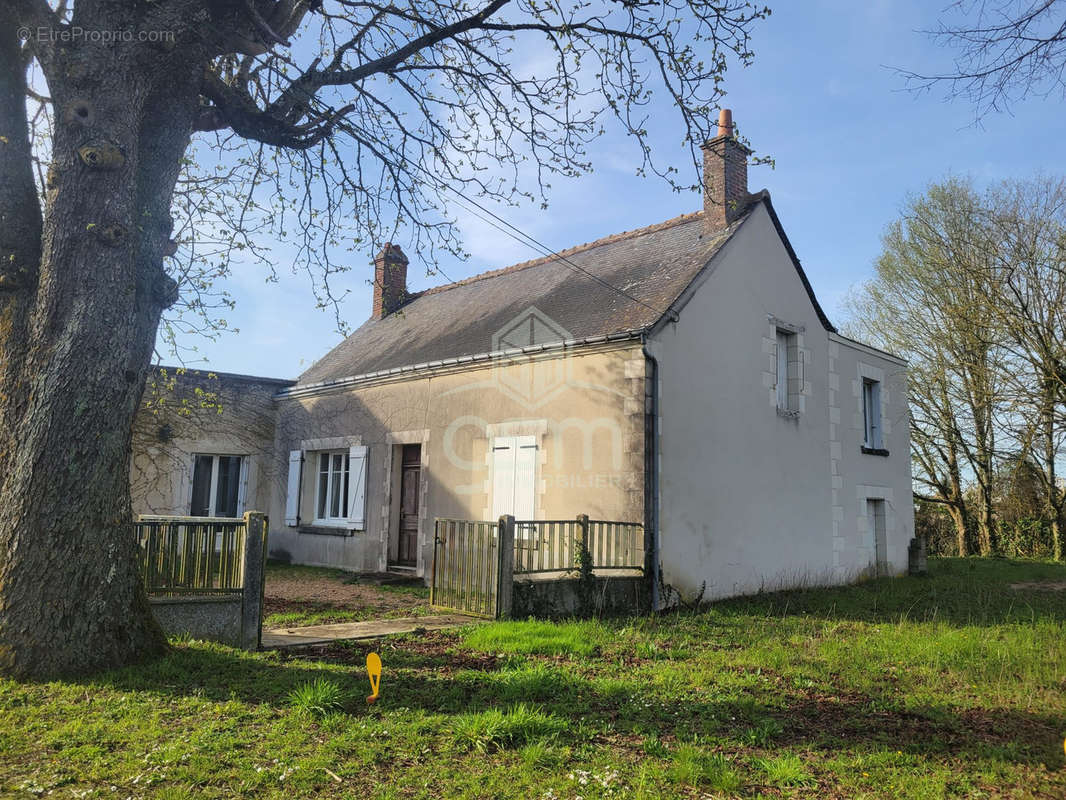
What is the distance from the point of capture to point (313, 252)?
7883 millimetres

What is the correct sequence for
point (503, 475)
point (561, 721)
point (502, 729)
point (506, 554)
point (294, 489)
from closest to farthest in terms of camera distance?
1. point (502, 729)
2. point (561, 721)
3. point (506, 554)
4. point (503, 475)
5. point (294, 489)

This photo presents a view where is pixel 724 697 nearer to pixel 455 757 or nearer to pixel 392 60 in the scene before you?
pixel 455 757

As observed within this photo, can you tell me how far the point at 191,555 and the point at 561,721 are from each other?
3428 mm

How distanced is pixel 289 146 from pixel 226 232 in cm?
117

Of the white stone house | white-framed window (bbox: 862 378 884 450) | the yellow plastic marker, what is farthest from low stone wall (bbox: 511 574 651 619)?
white-framed window (bbox: 862 378 884 450)

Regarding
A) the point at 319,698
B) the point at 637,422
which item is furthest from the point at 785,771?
the point at 637,422

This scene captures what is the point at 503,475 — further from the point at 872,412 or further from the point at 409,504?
the point at 872,412

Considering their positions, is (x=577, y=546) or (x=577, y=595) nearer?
(x=577, y=595)

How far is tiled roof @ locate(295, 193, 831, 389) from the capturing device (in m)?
10.4

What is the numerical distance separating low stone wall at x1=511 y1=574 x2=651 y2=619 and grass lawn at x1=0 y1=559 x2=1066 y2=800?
1.07 meters

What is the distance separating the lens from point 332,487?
1426cm

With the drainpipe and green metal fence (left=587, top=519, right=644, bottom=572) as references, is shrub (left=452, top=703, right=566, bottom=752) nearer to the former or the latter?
green metal fence (left=587, top=519, right=644, bottom=572)

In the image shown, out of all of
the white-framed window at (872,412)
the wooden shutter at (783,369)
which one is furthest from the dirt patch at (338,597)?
the white-framed window at (872,412)

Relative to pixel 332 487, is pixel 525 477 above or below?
above
